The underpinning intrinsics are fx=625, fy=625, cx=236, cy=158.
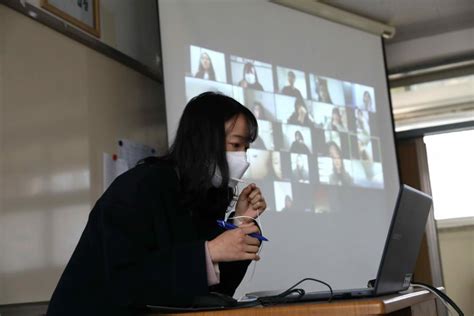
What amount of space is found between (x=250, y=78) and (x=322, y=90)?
507 millimetres

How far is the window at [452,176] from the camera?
4.78 metres

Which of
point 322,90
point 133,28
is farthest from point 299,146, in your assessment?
point 133,28

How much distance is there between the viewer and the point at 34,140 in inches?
83.3

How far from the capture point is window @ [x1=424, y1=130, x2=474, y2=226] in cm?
478

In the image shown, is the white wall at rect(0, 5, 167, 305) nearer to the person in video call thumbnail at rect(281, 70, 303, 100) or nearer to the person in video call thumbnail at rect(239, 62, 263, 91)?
the person in video call thumbnail at rect(239, 62, 263, 91)

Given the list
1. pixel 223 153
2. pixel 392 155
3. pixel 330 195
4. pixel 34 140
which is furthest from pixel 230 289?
pixel 392 155

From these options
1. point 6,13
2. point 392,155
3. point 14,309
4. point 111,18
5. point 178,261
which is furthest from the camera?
point 392,155

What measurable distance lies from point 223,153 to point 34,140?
997mm

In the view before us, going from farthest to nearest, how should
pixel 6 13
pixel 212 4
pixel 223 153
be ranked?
1. pixel 212 4
2. pixel 6 13
3. pixel 223 153

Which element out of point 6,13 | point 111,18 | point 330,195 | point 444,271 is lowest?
point 444,271

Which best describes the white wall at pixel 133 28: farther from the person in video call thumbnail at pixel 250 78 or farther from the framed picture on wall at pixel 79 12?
the person in video call thumbnail at pixel 250 78

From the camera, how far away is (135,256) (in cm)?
110

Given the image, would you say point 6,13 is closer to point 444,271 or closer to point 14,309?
point 14,309

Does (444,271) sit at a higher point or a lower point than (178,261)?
lower
